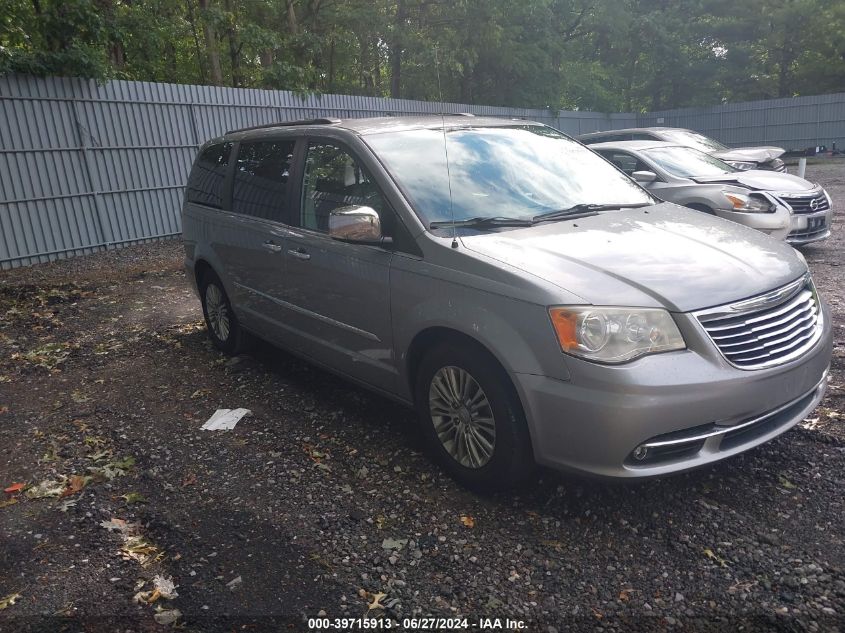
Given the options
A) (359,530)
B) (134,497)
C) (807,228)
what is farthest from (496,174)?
(807,228)

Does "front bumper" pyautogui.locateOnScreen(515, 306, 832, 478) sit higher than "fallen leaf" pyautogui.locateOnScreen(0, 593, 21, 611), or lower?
higher

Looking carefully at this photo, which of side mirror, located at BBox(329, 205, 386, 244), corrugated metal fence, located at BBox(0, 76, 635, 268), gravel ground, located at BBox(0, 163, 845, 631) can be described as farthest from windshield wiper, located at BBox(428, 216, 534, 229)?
corrugated metal fence, located at BBox(0, 76, 635, 268)

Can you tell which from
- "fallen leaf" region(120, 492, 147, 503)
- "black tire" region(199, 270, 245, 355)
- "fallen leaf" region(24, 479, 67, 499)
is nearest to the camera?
"fallen leaf" region(120, 492, 147, 503)

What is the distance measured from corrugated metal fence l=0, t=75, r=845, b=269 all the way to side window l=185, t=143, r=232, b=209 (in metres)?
5.52

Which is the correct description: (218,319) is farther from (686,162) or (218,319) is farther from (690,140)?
(690,140)

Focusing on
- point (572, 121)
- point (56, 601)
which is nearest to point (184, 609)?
point (56, 601)

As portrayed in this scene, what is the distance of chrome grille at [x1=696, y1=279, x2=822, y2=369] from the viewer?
10.1ft

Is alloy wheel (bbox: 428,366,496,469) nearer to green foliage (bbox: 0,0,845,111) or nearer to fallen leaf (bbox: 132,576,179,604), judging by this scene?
fallen leaf (bbox: 132,576,179,604)

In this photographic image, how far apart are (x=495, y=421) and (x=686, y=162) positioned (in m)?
7.40

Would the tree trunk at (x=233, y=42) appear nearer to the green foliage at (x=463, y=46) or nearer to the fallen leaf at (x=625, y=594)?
the green foliage at (x=463, y=46)

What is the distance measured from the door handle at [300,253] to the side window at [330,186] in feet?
0.52

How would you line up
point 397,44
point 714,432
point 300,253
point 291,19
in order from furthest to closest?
point 397,44 < point 291,19 < point 300,253 < point 714,432

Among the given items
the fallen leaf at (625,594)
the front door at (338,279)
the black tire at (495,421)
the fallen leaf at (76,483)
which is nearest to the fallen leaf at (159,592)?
the fallen leaf at (76,483)

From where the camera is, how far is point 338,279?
424cm
